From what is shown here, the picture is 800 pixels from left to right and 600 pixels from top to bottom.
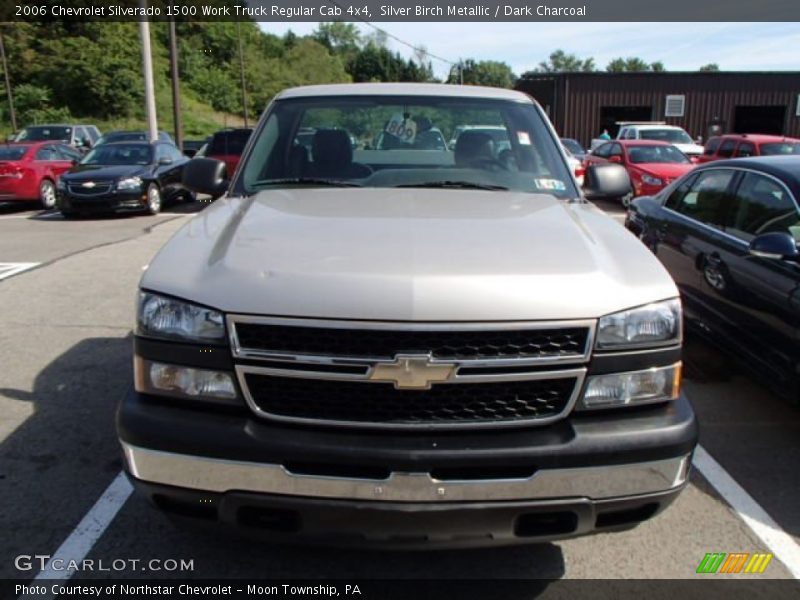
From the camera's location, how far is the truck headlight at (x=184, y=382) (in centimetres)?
238

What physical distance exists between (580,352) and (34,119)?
170 ft

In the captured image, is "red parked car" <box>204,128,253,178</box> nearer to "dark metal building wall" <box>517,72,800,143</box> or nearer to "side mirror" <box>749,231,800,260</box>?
"side mirror" <box>749,231,800,260</box>

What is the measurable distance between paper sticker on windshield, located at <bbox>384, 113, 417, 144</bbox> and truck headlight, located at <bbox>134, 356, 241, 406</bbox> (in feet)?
7.02

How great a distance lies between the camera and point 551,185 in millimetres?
3725

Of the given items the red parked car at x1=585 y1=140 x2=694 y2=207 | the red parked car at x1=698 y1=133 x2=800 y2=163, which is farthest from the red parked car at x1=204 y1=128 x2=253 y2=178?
the red parked car at x1=698 y1=133 x2=800 y2=163

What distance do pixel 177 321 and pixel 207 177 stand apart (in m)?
1.92

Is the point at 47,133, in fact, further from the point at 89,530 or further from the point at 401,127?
the point at 89,530

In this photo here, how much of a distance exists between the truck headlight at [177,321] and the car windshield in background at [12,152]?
15.6 metres

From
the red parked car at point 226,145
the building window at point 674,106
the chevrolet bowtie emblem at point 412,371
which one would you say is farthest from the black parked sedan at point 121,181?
the building window at point 674,106

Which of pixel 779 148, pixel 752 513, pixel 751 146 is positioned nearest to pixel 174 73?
pixel 751 146

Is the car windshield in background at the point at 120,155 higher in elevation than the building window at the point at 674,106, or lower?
lower

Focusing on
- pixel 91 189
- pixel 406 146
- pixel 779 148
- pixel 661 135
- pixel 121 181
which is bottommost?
pixel 91 189

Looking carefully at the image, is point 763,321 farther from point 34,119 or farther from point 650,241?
point 34,119

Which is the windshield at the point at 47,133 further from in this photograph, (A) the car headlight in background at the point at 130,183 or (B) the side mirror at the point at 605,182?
(B) the side mirror at the point at 605,182
